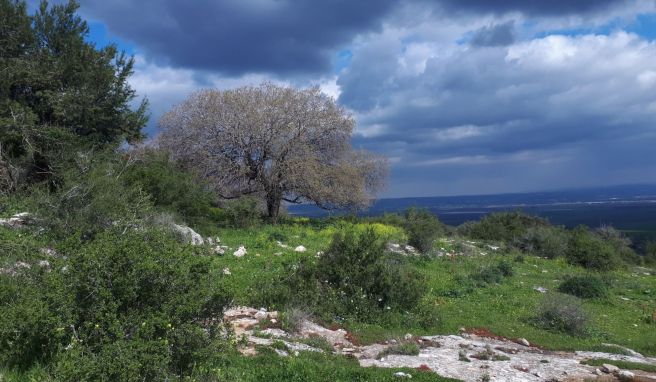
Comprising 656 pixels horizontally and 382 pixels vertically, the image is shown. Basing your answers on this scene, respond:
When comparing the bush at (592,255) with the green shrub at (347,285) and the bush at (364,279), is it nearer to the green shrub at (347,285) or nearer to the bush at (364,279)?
the green shrub at (347,285)

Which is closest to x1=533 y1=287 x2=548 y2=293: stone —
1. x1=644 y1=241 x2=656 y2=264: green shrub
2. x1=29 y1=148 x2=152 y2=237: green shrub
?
x1=29 y1=148 x2=152 y2=237: green shrub

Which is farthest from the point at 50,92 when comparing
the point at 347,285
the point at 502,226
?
the point at 502,226

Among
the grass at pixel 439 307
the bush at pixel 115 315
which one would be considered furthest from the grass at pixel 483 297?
the bush at pixel 115 315

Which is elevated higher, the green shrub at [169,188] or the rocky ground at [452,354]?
the green shrub at [169,188]

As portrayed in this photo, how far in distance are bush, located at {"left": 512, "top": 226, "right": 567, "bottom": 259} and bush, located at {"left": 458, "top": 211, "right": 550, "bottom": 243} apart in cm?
142

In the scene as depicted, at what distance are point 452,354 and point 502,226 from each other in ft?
110

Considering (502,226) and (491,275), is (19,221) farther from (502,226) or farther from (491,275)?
(502,226)

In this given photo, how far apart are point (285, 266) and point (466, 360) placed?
19.4 feet

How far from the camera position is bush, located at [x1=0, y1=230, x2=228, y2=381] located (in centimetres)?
601

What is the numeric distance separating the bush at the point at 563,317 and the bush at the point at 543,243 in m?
18.8

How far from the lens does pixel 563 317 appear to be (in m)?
14.0

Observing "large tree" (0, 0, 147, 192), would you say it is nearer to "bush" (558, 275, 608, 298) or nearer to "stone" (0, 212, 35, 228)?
"stone" (0, 212, 35, 228)

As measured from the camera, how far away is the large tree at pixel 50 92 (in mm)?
21703

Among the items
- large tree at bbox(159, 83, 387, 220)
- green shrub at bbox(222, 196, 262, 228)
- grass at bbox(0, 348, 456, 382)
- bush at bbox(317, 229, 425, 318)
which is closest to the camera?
grass at bbox(0, 348, 456, 382)
